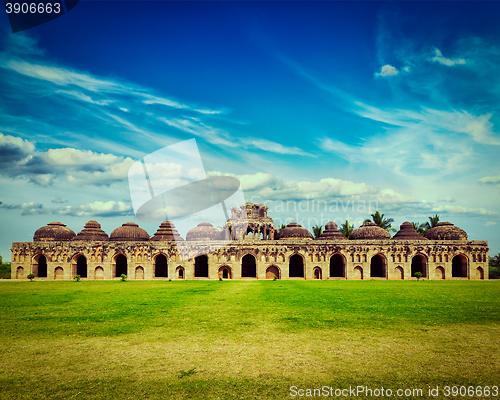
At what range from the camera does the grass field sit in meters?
7.07

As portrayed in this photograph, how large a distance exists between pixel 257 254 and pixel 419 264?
21564 mm

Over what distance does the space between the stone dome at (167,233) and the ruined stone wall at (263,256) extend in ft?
16.4

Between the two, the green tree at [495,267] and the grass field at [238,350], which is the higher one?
the grass field at [238,350]

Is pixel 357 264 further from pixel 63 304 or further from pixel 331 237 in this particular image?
pixel 63 304

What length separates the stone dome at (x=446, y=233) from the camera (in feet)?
145

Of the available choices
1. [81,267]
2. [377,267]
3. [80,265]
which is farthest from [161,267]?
[377,267]

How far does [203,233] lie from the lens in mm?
47500

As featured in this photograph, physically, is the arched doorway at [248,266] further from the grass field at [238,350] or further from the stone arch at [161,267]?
the grass field at [238,350]

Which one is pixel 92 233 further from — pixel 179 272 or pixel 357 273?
pixel 357 273

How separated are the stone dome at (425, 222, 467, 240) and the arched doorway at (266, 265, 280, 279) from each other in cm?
2221

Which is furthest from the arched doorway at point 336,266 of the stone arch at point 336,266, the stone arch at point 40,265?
the stone arch at point 40,265

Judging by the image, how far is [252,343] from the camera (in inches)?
398

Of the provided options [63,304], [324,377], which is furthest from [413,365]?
[63,304]

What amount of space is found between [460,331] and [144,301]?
15346 millimetres
